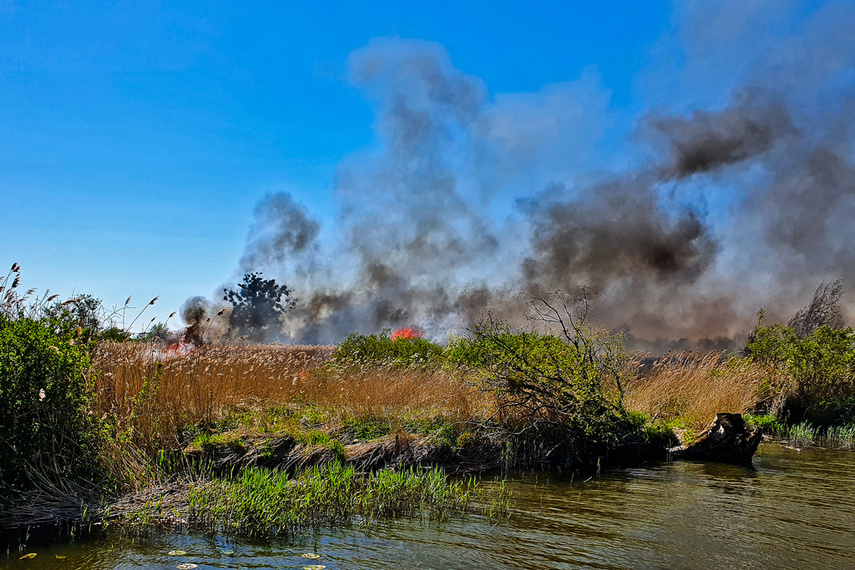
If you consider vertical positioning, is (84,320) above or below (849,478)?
above

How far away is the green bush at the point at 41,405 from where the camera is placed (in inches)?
278

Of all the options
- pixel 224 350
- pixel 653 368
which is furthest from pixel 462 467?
pixel 653 368

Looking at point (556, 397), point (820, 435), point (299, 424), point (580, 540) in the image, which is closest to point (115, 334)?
point (299, 424)

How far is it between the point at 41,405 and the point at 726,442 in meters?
11.2

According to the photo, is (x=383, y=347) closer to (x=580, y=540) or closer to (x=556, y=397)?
(x=556, y=397)

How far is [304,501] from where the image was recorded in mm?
6945

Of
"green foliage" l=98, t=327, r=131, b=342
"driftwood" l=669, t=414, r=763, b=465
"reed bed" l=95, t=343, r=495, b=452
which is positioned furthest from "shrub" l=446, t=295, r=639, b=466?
"green foliage" l=98, t=327, r=131, b=342

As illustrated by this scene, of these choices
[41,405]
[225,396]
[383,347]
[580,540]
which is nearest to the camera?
[580,540]

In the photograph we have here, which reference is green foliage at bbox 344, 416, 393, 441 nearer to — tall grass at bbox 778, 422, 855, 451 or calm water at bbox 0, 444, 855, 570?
calm water at bbox 0, 444, 855, 570

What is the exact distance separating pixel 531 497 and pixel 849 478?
5894 mm

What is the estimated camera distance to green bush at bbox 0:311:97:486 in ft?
23.2

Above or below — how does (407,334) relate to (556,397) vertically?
above

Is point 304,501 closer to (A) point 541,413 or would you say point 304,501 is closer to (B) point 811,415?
(A) point 541,413

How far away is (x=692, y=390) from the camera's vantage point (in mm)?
15695
